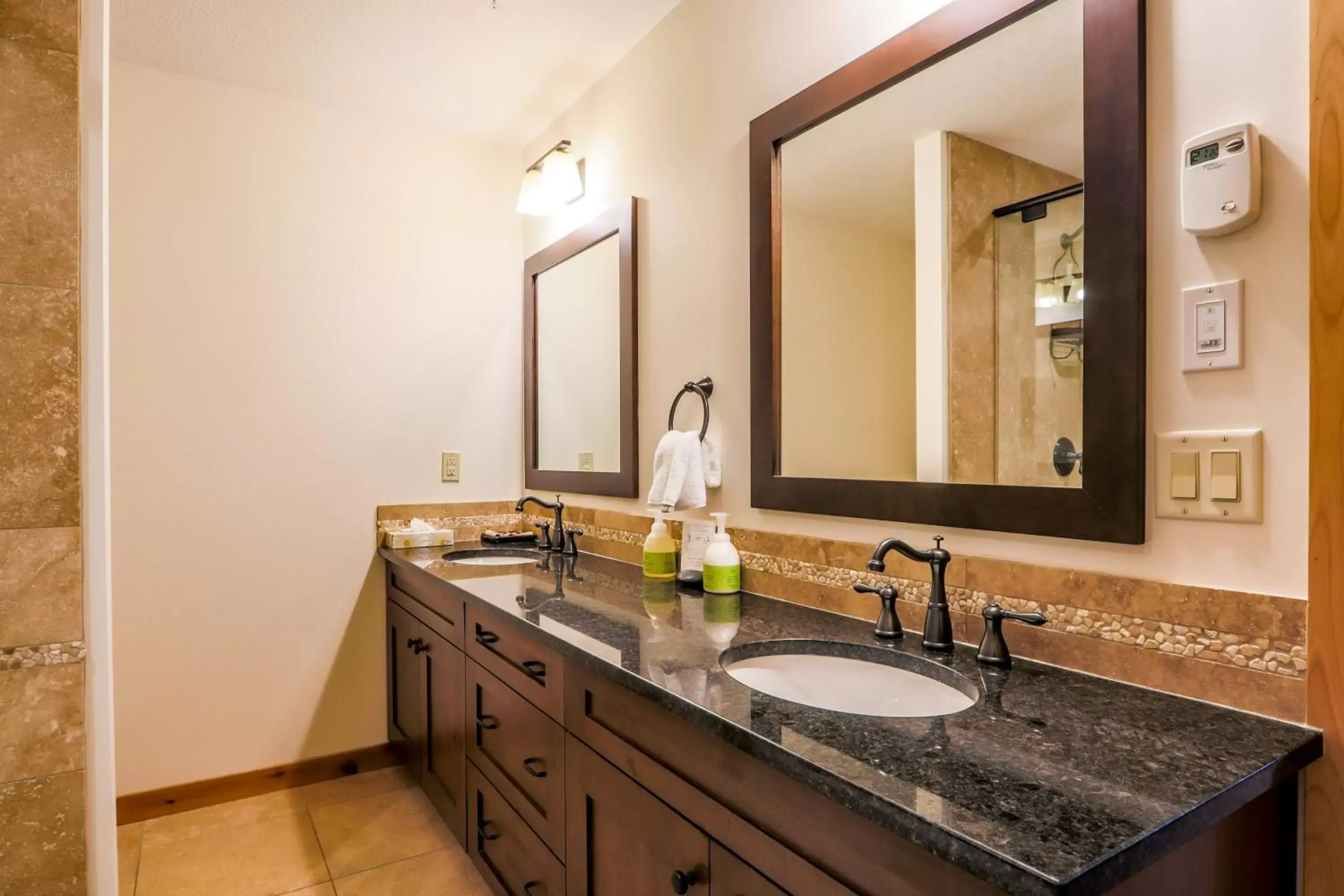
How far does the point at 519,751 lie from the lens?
160 cm

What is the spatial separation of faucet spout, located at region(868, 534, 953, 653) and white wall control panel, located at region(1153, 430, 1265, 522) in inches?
12.9

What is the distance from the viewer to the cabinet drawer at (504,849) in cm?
148

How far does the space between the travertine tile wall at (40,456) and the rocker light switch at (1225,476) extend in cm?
167

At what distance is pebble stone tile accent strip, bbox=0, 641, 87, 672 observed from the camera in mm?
1148

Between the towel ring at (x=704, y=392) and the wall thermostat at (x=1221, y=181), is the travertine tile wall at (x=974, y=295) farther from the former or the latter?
the towel ring at (x=704, y=392)

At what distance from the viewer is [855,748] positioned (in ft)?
2.75

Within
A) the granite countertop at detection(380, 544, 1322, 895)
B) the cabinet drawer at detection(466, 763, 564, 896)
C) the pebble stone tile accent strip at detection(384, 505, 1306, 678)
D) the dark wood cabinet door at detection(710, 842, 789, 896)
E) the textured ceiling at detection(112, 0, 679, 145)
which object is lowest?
the cabinet drawer at detection(466, 763, 564, 896)

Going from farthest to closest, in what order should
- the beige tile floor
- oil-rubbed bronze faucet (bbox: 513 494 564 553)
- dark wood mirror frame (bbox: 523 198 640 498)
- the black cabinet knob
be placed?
1. oil-rubbed bronze faucet (bbox: 513 494 564 553)
2. dark wood mirror frame (bbox: 523 198 640 498)
3. the beige tile floor
4. the black cabinet knob

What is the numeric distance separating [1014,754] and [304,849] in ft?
7.02

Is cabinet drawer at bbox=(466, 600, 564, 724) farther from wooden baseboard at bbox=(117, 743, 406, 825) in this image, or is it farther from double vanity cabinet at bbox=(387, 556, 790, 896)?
wooden baseboard at bbox=(117, 743, 406, 825)

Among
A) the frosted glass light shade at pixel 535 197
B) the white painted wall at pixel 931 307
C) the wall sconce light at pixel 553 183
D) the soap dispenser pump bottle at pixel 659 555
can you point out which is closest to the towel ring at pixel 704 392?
the soap dispenser pump bottle at pixel 659 555

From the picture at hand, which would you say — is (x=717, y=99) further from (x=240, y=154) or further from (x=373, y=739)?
(x=373, y=739)

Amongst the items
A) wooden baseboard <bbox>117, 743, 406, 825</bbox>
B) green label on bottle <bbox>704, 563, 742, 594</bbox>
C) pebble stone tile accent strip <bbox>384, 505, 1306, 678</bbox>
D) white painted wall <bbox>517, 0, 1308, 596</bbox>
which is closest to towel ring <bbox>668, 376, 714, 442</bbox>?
white painted wall <bbox>517, 0, 1308, 596</bbox>

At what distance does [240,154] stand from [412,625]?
1.67m
